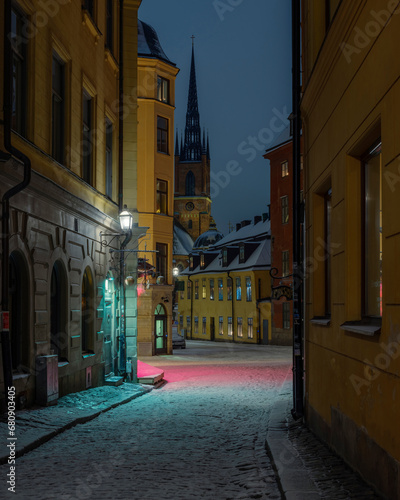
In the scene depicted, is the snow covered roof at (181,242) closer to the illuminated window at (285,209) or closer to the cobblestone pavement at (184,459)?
the illuminated window at (285,209)

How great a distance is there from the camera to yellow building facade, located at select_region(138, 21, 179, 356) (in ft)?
113

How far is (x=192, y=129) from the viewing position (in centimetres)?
14188

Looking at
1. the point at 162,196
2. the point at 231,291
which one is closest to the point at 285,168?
the point at 162,196

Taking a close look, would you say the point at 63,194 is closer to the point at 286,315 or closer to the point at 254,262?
the point at 286,315

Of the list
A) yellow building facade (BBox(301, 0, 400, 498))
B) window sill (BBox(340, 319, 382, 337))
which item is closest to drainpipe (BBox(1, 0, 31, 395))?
yellow building facade (BBox(301, 0, 400, 498))

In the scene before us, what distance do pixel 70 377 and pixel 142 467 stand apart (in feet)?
22.6

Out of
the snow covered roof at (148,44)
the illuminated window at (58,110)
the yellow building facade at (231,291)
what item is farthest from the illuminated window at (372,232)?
the yellow building facade at (231,291)

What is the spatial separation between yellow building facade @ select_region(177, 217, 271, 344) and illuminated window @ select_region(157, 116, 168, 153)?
1883cm

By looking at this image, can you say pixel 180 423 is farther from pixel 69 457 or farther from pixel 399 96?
pixel 399 96

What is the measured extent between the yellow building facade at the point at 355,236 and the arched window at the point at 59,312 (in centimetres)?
579

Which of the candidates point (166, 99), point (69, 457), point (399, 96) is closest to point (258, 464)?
point (69, 457)

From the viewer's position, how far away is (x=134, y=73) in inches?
837

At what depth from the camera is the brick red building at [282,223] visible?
156 ft

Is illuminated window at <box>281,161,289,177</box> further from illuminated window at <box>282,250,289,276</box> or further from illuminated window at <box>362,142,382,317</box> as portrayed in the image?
illuminated window at <box>362,142,382,317</box>
